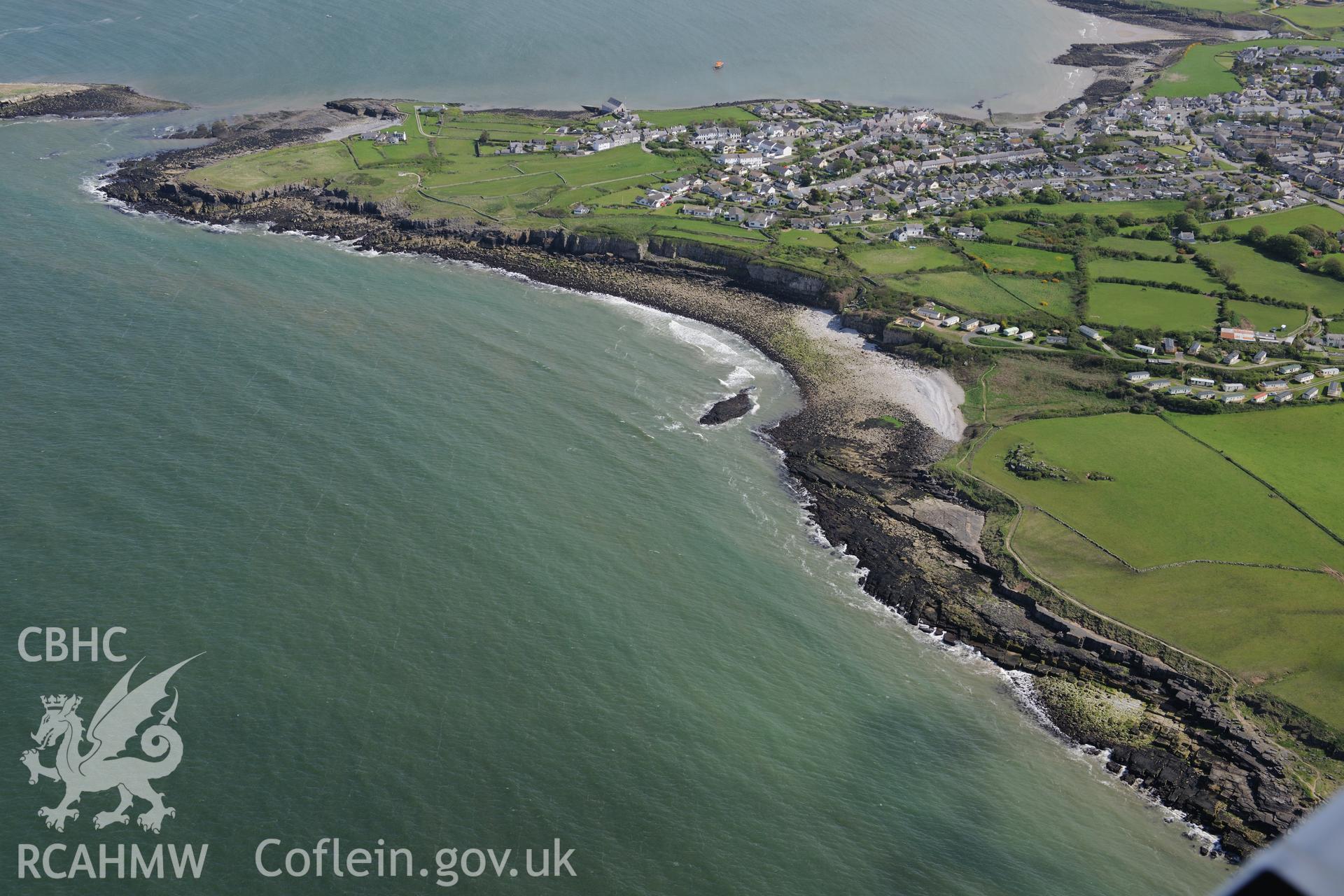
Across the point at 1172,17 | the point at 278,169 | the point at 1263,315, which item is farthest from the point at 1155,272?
the point at 1172,17

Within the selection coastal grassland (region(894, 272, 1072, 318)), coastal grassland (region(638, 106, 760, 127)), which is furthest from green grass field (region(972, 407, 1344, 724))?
coastal grassland (region(638, 106, 760, 127))

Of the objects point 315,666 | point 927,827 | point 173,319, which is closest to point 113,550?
point 315,666

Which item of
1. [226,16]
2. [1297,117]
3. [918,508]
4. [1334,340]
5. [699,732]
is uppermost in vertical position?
[226,16]

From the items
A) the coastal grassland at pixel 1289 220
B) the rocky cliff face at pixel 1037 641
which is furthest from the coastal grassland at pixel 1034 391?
the coastal grassland at pixel 1289 220

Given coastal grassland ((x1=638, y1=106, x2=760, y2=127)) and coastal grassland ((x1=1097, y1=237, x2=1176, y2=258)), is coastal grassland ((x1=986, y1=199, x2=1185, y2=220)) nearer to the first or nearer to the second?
coastal grassland ((x1=1097, y1=237, x2=1176, y2=258))

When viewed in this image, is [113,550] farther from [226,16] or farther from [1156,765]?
[226,16]

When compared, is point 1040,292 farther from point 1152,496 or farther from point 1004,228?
point 1152,496
